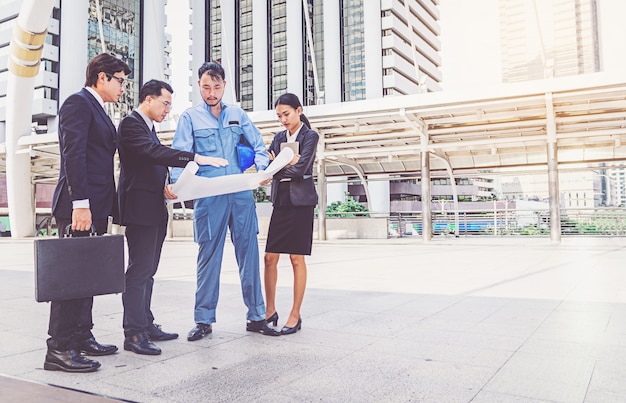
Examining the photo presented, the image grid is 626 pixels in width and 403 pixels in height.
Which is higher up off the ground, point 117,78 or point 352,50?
point 352,50

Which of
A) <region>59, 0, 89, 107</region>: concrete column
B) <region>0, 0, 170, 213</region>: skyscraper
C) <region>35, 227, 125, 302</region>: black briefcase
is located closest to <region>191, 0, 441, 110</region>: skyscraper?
<region>0, 0, 170, 213</region>: skyscraper

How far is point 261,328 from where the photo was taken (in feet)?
11.8

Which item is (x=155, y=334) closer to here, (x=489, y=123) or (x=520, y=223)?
(x=489, y=123)

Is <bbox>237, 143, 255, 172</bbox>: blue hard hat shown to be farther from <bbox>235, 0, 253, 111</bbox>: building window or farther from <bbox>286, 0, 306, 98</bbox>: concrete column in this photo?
<bbox>235, 0, 253, 111</bbox>: building window

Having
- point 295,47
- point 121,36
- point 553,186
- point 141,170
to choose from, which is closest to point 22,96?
point 141,170

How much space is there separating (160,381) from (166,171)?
148 centimetres

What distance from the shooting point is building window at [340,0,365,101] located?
49.0 meters

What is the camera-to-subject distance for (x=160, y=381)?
98.2 inches

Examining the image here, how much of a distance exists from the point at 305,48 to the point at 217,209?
46.8 meters

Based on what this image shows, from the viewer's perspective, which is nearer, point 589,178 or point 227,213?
point 227,213

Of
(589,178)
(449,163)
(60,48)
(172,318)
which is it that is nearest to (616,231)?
(449,163)

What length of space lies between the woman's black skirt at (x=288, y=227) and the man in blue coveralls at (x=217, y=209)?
15cm

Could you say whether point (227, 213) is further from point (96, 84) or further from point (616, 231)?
point (616, 231)

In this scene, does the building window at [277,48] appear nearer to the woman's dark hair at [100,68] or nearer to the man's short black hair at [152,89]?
the man's short black hair at [152,89]
